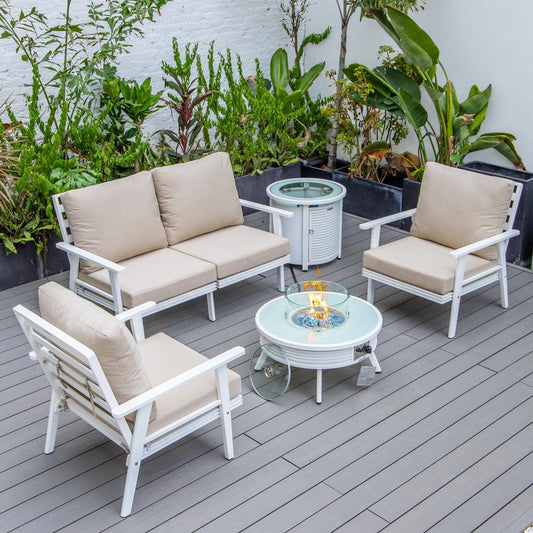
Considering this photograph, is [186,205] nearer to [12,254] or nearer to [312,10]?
[12,254]

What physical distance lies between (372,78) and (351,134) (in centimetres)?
61

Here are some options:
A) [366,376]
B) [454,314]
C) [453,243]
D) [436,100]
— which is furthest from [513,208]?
[366,376]

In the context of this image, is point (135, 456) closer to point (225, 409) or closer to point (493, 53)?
point (225, 409)

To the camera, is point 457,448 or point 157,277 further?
point 157,277

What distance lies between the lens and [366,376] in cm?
416

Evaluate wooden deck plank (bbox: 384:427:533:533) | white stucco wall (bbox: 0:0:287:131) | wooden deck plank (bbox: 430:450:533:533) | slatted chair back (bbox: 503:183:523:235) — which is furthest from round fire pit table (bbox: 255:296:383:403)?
white stucco wall (bbox: 0:0:287:131)

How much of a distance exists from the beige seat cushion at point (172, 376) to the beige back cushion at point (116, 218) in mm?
1215

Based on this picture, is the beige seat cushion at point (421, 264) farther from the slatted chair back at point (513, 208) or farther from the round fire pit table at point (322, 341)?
the round fire pit table at point (322, 341)

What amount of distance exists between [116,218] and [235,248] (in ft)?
2.91

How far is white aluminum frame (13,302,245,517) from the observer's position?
9.87 ft

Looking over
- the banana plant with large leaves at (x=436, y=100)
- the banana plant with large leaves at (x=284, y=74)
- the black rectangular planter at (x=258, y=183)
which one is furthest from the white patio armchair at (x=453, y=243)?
the banana plant with large leaves at (x=284, y=74)

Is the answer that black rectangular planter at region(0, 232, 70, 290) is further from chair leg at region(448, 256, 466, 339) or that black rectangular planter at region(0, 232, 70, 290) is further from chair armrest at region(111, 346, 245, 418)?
chair leg at region(448, 256, 466, 339)

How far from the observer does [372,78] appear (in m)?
6.59

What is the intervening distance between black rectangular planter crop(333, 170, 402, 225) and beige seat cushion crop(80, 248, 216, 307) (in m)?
2.49
